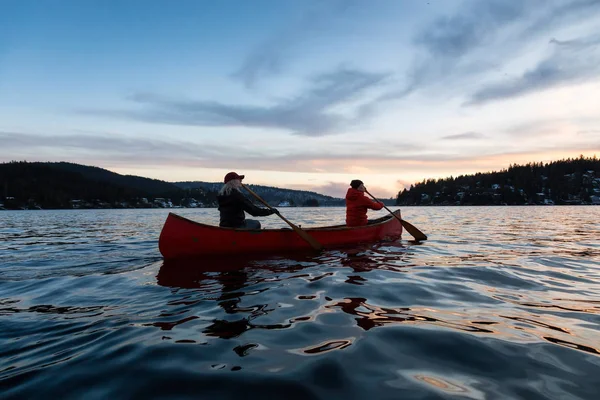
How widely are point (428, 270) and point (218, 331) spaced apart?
546 cm

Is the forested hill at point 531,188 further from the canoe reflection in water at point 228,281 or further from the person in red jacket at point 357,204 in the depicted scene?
the canoe reflection in water at point 228,281

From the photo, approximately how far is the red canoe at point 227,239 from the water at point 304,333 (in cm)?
139

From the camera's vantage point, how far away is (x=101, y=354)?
3.50m

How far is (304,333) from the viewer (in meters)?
4.05

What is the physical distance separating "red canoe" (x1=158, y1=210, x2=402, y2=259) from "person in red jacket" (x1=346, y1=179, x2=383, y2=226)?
3.85ft

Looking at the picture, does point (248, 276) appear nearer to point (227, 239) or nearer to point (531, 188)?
point (227, 239)

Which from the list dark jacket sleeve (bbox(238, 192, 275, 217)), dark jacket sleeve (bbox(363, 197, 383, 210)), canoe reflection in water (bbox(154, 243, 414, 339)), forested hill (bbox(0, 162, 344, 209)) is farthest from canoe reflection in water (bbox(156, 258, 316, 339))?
forested hill (bbox(0, 162, 344, 209))

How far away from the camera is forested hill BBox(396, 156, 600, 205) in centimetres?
17338

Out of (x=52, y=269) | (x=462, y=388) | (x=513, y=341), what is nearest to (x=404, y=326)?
(x=513, y=341)

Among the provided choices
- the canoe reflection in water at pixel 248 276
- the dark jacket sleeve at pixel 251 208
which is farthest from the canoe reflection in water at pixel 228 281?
the dark jacket sleeve at pixel 251 208

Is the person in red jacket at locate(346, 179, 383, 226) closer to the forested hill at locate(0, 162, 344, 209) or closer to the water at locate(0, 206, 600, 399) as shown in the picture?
the water at locate(0, 206, 600, 399)

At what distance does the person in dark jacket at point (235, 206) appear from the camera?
10.0 metres

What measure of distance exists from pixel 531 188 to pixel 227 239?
204745 millimetres

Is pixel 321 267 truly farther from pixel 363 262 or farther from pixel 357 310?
pixel 357 310
